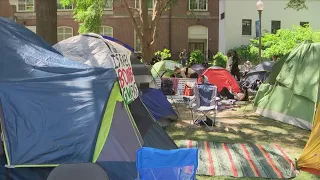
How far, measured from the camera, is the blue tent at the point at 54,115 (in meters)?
4.14

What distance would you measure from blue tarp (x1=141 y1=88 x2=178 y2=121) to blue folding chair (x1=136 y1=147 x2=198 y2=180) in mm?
4743

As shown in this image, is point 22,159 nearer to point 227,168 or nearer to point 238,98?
point 227,168

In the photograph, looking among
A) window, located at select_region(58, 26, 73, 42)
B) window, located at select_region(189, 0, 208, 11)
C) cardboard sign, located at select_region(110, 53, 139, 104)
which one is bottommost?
cardboard sign, located at select_region(110, 53, 139, 104)

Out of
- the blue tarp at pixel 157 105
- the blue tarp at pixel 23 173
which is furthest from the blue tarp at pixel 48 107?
the blue tarp at pixel 157 105

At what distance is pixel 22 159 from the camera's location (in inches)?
161

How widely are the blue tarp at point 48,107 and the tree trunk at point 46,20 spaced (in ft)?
11.6

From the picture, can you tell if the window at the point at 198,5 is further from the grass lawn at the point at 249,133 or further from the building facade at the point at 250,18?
the grass lawn at the point at 249,133

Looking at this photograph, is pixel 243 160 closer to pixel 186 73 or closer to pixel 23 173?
pixel 23 173

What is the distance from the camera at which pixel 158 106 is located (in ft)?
28.2

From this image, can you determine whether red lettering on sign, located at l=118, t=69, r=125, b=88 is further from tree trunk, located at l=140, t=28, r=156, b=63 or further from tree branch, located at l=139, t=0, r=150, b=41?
tree branch, located at l=139, t=0, r=150, b=41

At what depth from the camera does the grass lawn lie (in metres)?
7.17

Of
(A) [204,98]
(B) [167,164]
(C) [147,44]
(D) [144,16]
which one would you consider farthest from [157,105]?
(D) [144,16]

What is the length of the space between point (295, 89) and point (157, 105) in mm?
2906

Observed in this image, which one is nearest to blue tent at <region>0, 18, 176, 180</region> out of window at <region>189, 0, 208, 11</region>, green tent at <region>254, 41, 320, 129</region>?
green tent at <region>254, 41, 320, 129</region>
